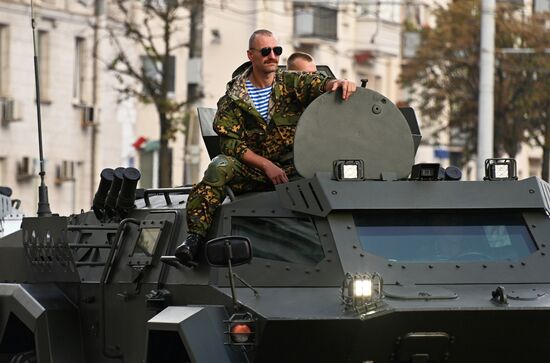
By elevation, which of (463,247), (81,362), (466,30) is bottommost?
(81,362)

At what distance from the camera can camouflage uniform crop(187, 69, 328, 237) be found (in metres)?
11.3

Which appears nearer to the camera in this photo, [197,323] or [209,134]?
[197,323]

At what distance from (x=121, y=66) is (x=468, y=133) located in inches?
347

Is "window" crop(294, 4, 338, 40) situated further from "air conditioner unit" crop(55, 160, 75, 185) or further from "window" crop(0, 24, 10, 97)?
"window" crop(0, 24, 10, 97)

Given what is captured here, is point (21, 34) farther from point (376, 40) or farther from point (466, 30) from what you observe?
point (376, 40)

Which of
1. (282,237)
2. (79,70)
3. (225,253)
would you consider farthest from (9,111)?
(225,253)

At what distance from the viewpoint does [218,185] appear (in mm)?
11133

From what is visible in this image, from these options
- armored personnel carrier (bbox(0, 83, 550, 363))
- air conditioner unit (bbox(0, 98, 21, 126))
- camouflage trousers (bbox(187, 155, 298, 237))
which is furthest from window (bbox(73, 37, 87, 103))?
camouflage trousers (bbox(187, 155, 298, 237))

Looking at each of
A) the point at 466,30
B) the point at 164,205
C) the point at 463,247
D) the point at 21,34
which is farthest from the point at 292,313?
the point at 466,30

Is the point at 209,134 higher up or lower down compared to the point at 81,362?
higher up

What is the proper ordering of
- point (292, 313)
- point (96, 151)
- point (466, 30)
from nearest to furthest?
point (292, 313), point (96, 151), point (466, 30)

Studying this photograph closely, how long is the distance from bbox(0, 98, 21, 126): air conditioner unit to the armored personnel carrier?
87.0 feet

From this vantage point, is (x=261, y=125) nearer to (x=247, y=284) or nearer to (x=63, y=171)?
(x=247, y=284)

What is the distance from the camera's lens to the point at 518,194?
1091cm
